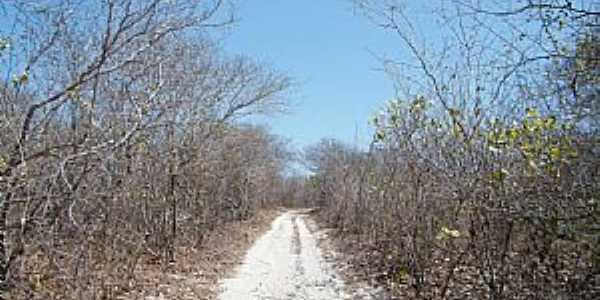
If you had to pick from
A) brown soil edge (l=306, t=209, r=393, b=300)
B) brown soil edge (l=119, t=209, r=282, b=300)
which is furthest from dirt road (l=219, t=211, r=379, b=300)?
brown soil edge (l=119, t=209, r=282, b=300)

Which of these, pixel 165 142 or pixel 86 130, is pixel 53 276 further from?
pixel 165 142

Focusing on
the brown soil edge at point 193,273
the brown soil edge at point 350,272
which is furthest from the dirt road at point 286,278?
the brown soil edge at point 193,273

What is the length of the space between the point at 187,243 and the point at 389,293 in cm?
929

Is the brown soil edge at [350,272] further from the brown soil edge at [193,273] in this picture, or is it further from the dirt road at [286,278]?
the brown soil edge at [193,273]

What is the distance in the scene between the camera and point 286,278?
13219 millimetres

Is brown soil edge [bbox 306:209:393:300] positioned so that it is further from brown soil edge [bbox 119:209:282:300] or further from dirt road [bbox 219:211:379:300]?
brown soil edge [bbox 119:209:282:300]

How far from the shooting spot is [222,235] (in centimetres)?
2420

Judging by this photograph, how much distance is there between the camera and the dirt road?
11.1 meters

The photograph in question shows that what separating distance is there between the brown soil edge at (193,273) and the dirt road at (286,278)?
331mm

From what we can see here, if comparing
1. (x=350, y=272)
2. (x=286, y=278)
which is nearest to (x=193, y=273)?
(x=286, y=278)

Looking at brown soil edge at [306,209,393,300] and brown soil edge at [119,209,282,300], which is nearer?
brown soil edge at [119,209,282,300]

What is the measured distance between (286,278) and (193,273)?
213cm

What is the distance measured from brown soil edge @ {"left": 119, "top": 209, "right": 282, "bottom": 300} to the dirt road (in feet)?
1.09

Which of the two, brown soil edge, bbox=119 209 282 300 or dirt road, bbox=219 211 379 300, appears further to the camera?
dirt road, bbox=219 211 379 300
